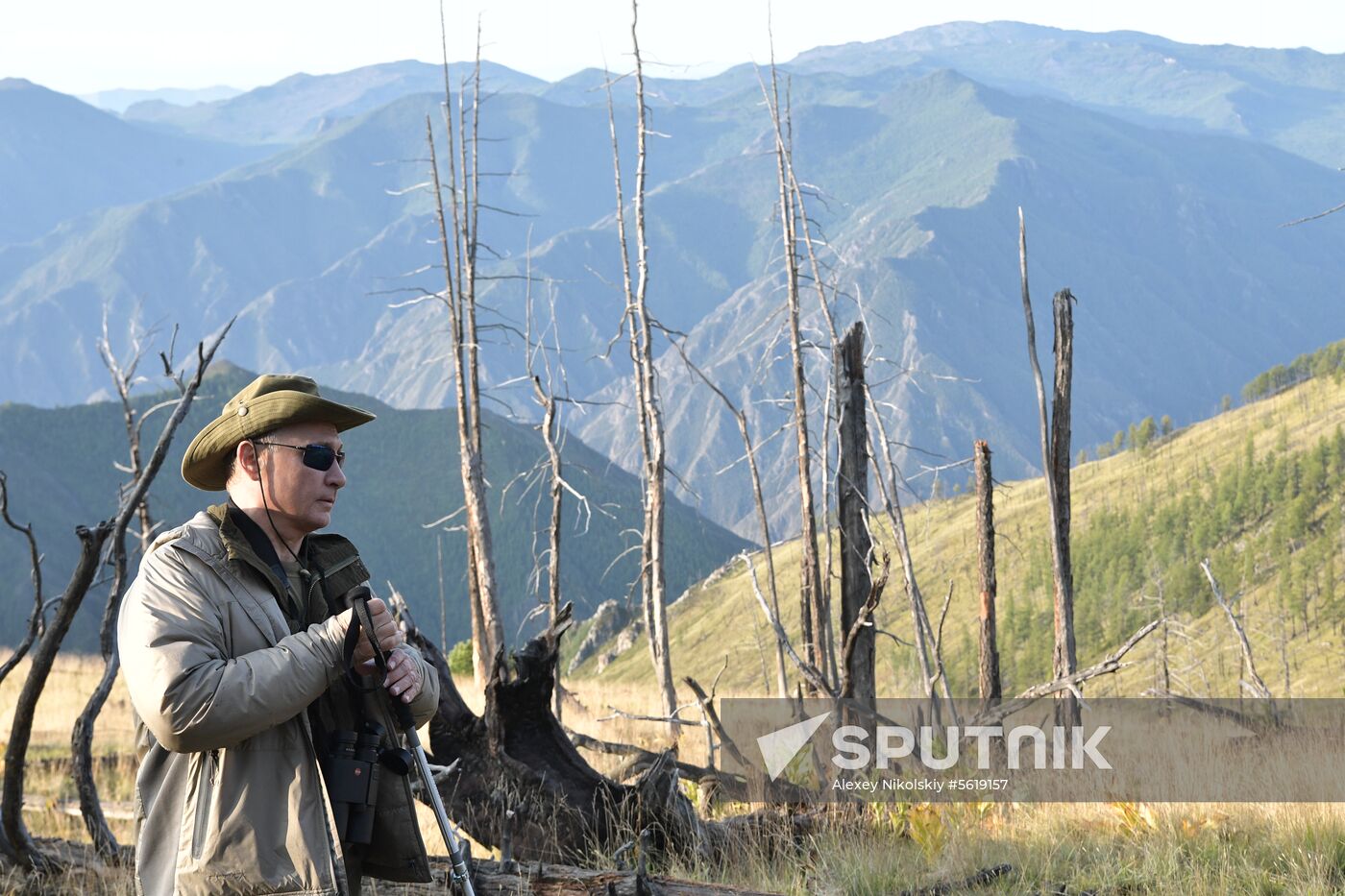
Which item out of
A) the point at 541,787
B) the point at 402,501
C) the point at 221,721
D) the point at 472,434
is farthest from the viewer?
the point at 402,501

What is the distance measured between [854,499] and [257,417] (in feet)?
23.7

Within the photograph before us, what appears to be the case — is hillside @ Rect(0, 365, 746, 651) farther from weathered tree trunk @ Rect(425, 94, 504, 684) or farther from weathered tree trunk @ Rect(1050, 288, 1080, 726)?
weathered tree trunk @ Rect(1050, 288, 1080, 726)

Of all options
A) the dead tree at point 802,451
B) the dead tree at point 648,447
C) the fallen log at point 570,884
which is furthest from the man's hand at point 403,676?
the dead tree at point 648,447

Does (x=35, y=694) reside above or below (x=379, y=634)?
below

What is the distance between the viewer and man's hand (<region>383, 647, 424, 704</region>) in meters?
3.29

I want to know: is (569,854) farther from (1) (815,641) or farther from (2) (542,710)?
(1) (815,641)

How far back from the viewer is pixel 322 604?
11.6 feet

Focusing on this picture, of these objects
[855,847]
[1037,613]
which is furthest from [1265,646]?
[855,847]

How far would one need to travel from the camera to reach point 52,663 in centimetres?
527

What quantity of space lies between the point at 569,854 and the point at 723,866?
737 millimetres

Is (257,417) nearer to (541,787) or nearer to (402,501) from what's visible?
(541,787)

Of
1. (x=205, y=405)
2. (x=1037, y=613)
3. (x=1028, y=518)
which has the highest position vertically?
(x=205, y=405)

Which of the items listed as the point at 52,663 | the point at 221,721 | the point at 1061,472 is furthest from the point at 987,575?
the point at 221,721

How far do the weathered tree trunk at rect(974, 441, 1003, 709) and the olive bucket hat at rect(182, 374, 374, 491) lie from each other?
832 centimetres
